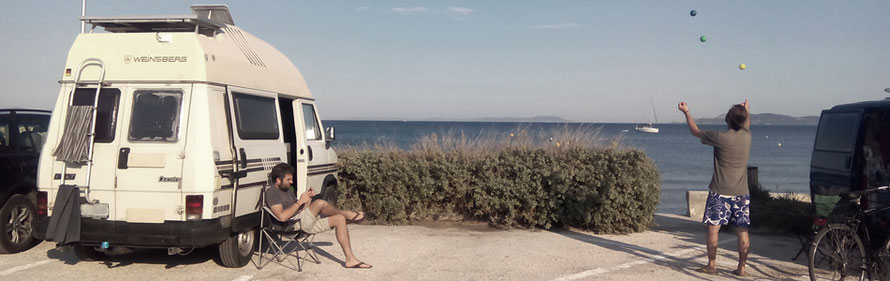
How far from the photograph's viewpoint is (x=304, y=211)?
22.9ft

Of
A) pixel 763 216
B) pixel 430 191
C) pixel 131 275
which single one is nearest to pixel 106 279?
pixel 131 275

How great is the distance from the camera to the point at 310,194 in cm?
693

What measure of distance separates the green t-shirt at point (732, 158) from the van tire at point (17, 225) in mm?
7638

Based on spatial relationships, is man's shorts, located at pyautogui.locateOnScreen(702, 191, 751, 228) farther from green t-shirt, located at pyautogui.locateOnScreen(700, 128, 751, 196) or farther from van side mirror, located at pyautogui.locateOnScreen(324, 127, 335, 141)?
van side mirror, located at pyautogui.locateOnScreen(324, 127, 335, 141)

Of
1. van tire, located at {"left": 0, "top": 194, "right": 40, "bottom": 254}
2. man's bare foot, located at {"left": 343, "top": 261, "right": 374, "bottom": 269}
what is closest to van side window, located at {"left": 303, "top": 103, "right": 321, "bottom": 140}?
man's bare foot, located at {"left": 343, "top": 261, "right": 374, "bottom": 269}

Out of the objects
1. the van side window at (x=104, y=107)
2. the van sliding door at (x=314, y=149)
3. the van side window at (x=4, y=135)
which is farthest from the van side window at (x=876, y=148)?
the van side window at (x=4, y=135)

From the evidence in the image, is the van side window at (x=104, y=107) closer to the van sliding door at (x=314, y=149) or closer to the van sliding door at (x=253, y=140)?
the van sliding door at (x=253, y=140)

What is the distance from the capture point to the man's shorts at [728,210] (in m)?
6.66

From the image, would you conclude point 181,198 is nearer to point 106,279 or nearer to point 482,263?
point 106,279

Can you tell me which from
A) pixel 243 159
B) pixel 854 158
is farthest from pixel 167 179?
pixel 854 158

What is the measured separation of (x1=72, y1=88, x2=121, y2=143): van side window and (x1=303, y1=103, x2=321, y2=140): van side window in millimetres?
2669

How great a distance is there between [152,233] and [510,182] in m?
5.03

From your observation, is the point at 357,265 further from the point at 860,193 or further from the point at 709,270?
the point at 860,193

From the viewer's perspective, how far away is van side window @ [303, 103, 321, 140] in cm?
879
